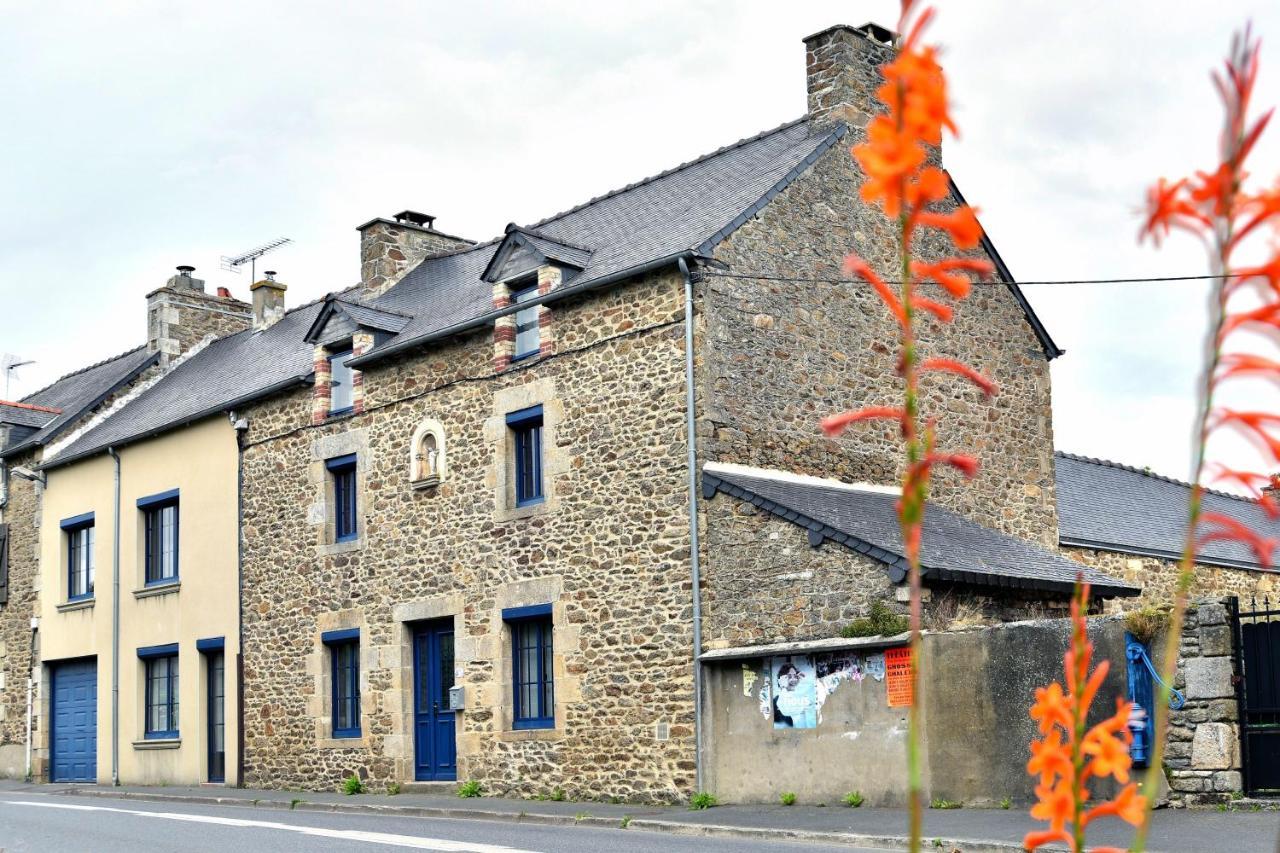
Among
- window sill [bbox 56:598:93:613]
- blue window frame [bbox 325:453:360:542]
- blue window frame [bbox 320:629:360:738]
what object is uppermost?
blue window frame [bbox 325:453:360:542]

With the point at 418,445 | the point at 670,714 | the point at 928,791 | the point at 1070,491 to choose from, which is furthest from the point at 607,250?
the point at 1070,491

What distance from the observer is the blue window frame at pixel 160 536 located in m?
25.0

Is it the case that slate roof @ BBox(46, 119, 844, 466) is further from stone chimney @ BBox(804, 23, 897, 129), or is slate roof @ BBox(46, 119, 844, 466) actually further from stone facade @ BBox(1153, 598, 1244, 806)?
stone facade @ BBox(1153, 598, 1244, 806)

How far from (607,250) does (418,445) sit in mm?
3679

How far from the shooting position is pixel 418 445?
803 inches

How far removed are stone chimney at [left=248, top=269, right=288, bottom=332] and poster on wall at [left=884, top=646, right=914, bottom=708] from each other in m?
16.4

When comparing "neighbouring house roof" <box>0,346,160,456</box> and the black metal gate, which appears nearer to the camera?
the black metal gate

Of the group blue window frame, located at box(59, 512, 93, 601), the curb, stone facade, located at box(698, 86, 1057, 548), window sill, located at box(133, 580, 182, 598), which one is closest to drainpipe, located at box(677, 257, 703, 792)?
stone facade, located at box(698, 86, 1057, 548)

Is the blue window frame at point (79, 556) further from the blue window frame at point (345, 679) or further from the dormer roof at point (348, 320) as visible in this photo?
the dormer roof at point (348, 320)

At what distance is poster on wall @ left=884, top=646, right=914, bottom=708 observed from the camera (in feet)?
48.1

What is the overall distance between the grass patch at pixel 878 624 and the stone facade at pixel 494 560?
2.22m

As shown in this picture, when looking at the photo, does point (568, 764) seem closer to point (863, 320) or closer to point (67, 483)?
point (863, 320)

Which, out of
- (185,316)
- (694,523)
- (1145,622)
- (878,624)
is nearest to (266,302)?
(185,316)

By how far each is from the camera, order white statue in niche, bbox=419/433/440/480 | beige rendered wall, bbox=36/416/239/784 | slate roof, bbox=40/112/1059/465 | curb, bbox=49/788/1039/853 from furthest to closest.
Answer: beige rendered wall, bbox=36/416/239/784 < white statue in niche, bbox=419/433/440/480 < slate roof, bbox=40/112/1059/465 < curb, bbox=49/788/1039/853
